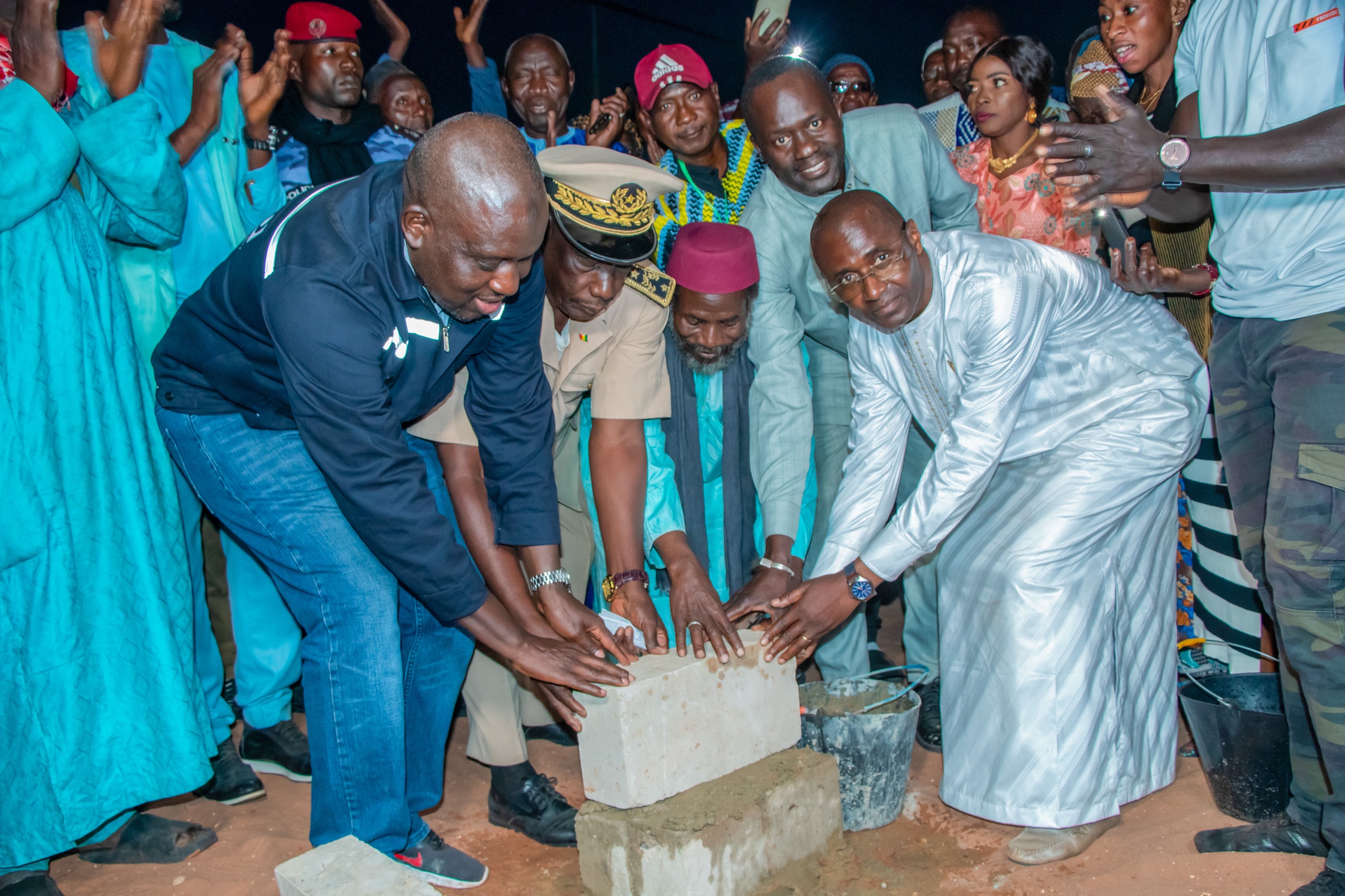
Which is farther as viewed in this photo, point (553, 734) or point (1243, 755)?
point (553, 734)

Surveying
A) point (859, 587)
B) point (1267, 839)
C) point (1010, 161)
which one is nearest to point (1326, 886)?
point (1267, 839)

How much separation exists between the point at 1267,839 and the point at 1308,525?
34.1 inches

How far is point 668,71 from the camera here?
3.79m

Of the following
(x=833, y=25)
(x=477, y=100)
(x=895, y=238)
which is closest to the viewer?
(x=895, y=238)

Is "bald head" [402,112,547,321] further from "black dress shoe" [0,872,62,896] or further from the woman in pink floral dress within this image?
the woman in pink floral dress

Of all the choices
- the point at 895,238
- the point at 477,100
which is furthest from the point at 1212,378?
the point at 477,100

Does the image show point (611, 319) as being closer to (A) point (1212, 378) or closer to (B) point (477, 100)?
(A) point (1212, 378)

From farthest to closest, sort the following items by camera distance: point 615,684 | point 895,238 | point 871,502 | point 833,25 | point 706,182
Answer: point 833,25, point 706,182, point 871,502, point 895,238, point 615,684

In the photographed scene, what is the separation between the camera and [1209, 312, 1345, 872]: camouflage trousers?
2311 millimetres

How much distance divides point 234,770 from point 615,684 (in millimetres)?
1618

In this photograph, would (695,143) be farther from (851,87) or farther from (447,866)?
(447,866)

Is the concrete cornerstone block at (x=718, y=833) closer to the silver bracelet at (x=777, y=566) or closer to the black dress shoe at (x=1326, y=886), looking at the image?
the silver bracelet at (x=777, y=566)

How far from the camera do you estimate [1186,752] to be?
10.4ft

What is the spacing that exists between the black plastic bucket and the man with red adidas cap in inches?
90.7
